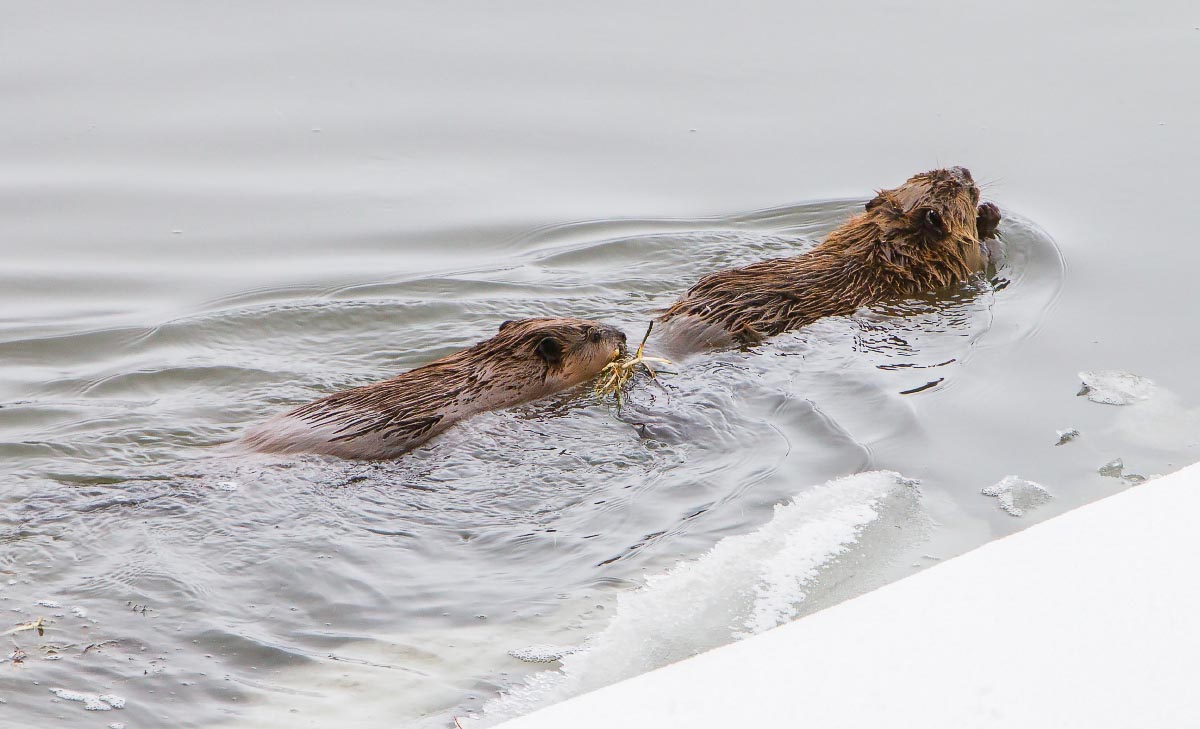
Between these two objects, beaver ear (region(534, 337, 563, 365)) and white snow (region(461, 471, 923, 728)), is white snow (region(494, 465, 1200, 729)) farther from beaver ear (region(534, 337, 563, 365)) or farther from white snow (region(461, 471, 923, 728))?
beaver ear (region(534, 337, 563, 365))

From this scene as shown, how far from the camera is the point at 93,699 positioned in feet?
10.1

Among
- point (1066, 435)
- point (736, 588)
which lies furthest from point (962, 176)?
point (736, 588)

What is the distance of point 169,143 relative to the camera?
7.16 meters

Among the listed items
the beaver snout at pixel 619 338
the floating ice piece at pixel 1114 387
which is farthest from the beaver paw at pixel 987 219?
the beaver snout at pixel 619 338

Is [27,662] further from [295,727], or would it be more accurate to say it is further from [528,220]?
[528,220]

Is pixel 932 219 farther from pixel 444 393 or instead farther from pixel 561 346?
pixel 444 393

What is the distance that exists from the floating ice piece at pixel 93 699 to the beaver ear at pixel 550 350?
6.98 feet

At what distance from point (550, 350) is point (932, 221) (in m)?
2.02

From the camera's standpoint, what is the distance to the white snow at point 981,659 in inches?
70.5

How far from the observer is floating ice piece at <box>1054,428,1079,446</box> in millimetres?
4602

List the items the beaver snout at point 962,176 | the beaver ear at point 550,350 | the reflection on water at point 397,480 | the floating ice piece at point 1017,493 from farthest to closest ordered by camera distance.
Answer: the beaver snout at point 962,176 < the beaver ear at point 550,350 < the floating ice piece at point 1017,493 < the reflection on water at point 397,480

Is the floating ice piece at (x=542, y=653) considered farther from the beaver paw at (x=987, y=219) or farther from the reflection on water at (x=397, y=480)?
the beaver paw at (x=987, y=219)

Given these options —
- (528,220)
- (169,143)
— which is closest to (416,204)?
(528,220)

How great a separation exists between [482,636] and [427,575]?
1.23 feet
